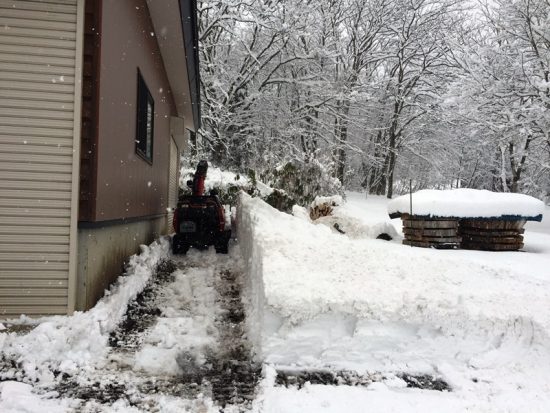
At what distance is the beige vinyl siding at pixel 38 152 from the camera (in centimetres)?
413

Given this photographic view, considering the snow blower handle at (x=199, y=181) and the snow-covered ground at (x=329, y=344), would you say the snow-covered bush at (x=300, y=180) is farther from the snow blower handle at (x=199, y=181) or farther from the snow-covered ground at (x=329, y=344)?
the snow-covered ground at (x=329, y=344)

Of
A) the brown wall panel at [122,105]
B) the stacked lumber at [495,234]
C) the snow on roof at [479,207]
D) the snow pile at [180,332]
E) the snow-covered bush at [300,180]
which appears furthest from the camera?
the snow-covered bush at [300,180]

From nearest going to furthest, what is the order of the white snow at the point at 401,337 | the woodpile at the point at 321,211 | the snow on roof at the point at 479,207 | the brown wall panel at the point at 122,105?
the white snow at the point at 401,337 → the brown wall panel at the point at 122,105 → the snow on roof at the point at 479,207 → the woodpile at the point at 321,211

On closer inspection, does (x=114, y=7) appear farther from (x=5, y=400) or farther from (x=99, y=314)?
(x=5, y=400)

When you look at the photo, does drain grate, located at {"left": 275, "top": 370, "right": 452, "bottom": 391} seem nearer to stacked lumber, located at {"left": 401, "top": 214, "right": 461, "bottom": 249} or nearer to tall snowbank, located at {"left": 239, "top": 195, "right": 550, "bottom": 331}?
tall snowbank, located at {"left": 239, "top": 195, "right": 550, "bottom": 331}

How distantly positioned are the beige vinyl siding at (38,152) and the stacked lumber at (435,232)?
23.5ft

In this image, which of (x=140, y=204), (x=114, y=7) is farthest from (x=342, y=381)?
(x=140, y=204)

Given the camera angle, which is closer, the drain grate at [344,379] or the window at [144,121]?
the drain grate at [344,379]

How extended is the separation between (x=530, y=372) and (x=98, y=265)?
14.0ft

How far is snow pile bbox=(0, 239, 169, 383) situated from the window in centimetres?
320

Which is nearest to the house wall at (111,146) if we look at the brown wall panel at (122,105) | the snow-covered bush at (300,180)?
the brown wall panel at (122,105)

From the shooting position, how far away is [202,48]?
19062 millimetres

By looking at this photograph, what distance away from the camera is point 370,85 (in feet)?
77.9

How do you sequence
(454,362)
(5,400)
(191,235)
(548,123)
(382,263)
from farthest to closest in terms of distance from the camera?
(548,123) < (191,235) < (382,263) < (454,362) < (5,400)
